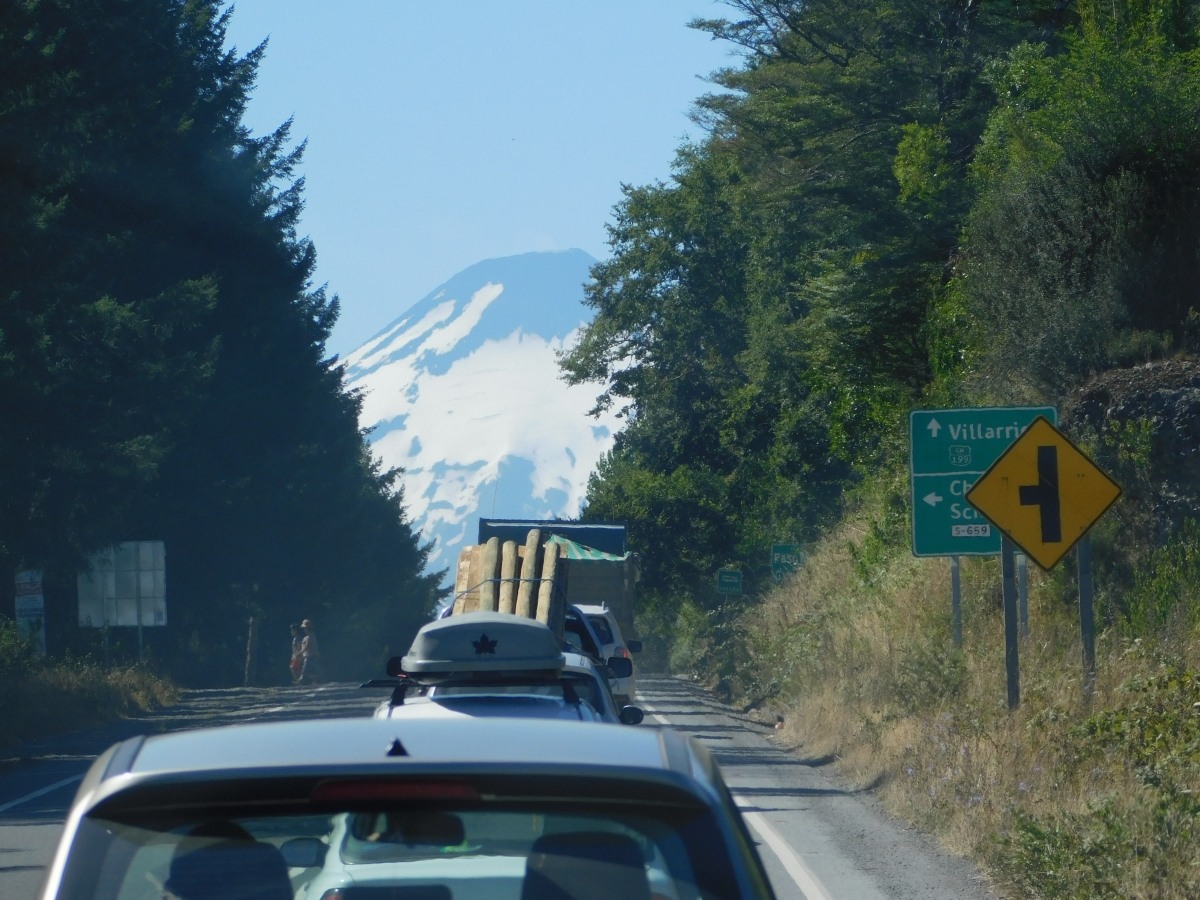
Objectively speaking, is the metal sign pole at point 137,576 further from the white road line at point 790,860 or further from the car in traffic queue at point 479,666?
the car in traffic queue at point 479,666

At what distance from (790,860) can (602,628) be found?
9.96 metres

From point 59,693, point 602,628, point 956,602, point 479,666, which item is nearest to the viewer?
point 479,666

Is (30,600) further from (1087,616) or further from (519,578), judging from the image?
(1087,616)

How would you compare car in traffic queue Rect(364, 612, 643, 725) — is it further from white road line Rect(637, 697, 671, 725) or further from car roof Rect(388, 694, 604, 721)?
white road line Rect(637, 697, 671, 725)

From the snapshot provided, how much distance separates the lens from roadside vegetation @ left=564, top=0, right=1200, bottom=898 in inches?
432

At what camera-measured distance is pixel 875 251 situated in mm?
28375

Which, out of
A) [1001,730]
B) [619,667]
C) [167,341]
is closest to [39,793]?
[619,667]

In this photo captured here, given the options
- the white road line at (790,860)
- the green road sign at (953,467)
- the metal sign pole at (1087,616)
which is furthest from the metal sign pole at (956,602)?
the white road line at (790,860)

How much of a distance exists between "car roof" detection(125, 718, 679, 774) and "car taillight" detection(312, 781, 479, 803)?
4 centimetres

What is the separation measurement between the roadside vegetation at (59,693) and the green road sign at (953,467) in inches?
504

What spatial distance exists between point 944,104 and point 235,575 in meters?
26.8

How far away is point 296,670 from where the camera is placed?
4125 centimetres

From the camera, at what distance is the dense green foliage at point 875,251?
21109mm

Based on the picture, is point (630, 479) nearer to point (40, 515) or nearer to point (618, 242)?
point (618, 242)
